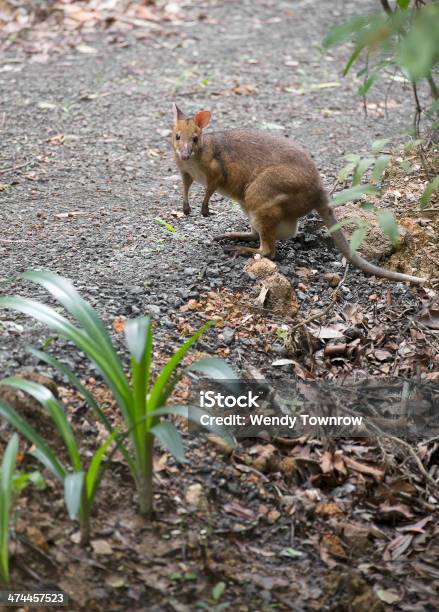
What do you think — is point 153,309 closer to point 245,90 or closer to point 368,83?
point 368,83

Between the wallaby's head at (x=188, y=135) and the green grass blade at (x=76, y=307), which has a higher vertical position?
the green grass blade at (x=76, y=307)

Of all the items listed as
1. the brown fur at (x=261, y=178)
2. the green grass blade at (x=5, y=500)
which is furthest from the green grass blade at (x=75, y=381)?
the brown fur at (x=261, y=178)

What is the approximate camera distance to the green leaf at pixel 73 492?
9.71ft

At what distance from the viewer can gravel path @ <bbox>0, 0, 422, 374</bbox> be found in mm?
5398

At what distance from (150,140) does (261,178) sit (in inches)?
106

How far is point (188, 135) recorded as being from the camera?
5941 mm

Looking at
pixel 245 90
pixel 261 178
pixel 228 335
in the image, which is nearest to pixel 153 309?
pixel 228 335

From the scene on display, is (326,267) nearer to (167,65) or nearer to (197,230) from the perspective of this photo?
(197,230)

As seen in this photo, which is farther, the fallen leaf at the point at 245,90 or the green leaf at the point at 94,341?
the fallen leaf at the point at 245,90

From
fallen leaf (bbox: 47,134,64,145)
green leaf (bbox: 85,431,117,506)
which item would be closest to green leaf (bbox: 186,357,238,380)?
green leaf (bbox: 85,431,117,506)

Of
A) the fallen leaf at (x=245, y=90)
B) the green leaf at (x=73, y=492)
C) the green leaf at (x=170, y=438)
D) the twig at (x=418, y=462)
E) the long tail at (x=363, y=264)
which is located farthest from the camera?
the fallen leaf at (x=245, y=90)

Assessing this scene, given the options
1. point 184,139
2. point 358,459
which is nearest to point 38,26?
point 184,139

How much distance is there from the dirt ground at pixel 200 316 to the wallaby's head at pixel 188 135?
0.57 m

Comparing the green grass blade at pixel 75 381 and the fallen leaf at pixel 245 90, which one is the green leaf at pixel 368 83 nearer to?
the green grass blade at pixel 75 381
